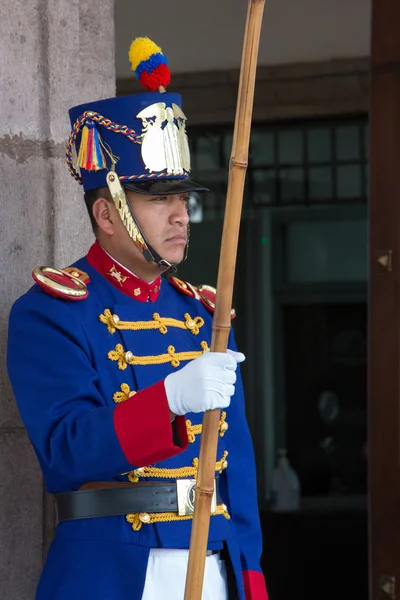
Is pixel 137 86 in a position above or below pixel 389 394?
above

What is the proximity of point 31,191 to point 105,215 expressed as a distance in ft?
1.75

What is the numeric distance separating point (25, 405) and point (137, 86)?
3.82 metres

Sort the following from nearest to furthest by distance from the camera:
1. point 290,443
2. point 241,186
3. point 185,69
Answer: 1. point 241,186
2. point 185,69
3. point 290,443

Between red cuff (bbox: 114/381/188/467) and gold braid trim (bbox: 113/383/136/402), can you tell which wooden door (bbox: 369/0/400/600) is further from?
red cuff (bbox: 114/381/188/467)

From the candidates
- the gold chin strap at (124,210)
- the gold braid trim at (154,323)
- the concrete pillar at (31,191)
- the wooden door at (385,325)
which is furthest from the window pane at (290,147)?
the gold chin strap at (124,210)

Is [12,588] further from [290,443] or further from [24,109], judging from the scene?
[290,443]

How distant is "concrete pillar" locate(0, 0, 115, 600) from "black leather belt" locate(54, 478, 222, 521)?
0.52 metres

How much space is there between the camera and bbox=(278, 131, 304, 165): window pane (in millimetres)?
6285

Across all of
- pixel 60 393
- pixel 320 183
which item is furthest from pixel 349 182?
pixel 60 393

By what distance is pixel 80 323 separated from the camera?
2.35m

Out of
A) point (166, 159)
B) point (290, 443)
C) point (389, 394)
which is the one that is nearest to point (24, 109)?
point (166, 159)

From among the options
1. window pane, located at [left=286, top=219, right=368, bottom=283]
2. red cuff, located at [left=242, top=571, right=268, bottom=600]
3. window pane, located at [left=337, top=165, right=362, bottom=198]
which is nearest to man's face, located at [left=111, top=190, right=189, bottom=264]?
red cuff, located at [left=242, top=571, right=268, bottom=600]

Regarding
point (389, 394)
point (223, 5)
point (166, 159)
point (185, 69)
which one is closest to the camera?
point (166, 159)

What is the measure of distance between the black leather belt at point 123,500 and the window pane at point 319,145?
411cm
